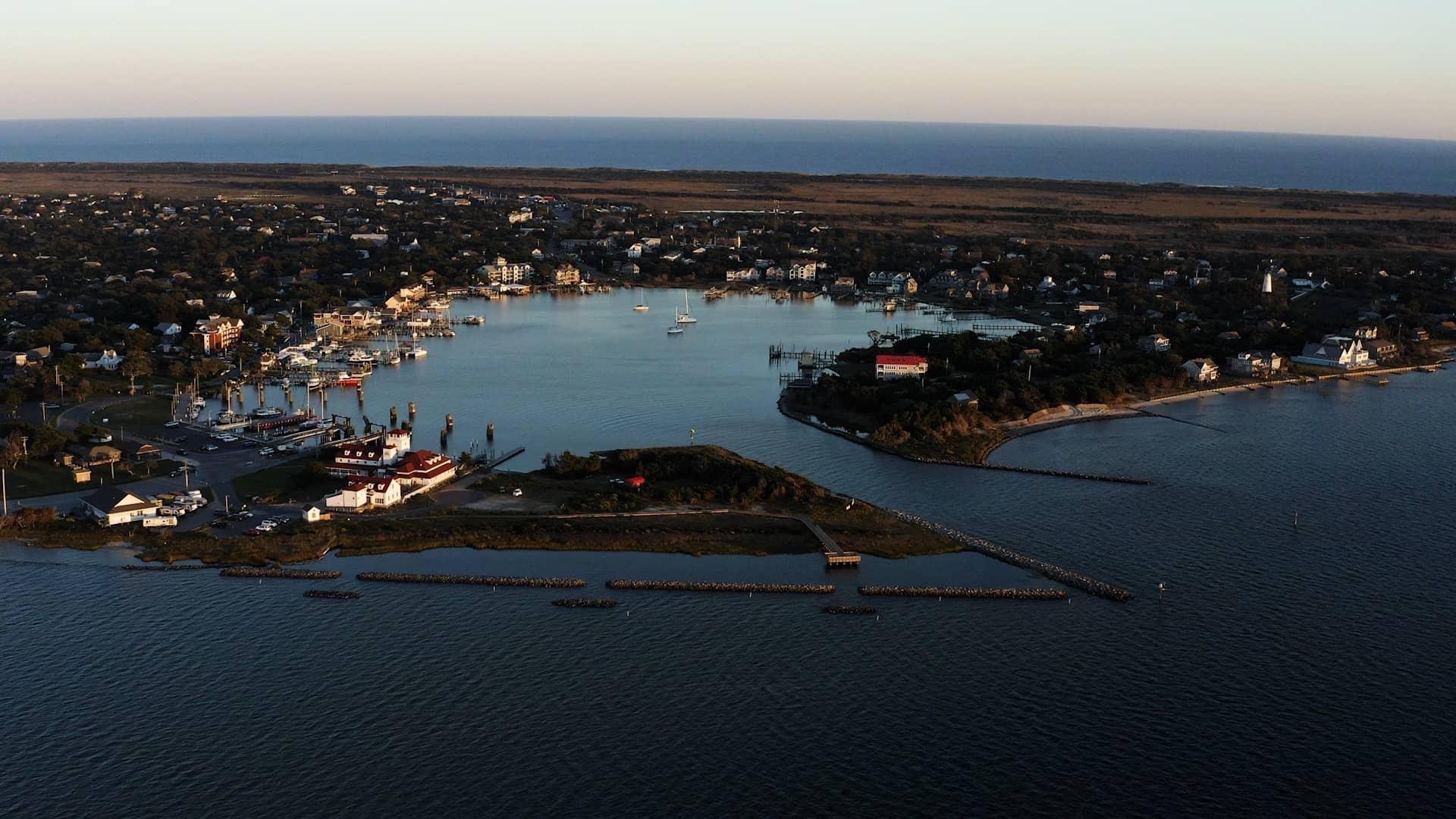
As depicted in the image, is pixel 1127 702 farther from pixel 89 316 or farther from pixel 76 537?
pixel 89 316

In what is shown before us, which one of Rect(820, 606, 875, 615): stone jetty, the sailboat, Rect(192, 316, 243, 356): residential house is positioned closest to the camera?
Rect(820, 606, 875, 615): stone jetty

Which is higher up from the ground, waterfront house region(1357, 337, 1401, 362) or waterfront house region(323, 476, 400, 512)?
waterfront house region(1357, 337, 1401, 362)

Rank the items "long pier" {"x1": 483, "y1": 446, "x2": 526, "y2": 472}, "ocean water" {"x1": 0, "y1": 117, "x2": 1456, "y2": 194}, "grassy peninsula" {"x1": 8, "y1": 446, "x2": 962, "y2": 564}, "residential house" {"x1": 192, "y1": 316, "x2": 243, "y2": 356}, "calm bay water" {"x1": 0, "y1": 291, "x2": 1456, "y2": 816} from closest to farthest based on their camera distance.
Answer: "calm bay water" {"x1": 0, "y1": 291, "x2": 1456, "y2": 816} → "grassy peninsula" {"x1": 8, "y1": 446, "x2": 962, "y2": 564} → "long pier" {"x1": 483, "y1": 446, "x2": 526, "y2": 472} → "residential house" {"x1": 192, "y1": 316, "x2": 243, "y2": 356} → "ocean water" {"x1": 0, "y1": 117, "x2": 1456, "y2": 194}

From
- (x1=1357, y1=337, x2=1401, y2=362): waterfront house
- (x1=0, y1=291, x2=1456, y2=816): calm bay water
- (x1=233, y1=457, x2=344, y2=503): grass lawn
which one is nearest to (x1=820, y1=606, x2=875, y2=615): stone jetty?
(x1=0, y1=291, x2=1456, y2=816): calm bay water

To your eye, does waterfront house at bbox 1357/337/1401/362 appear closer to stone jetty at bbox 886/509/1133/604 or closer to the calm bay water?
the calm bay water

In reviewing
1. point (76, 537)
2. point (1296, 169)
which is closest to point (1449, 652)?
point (76, 537)

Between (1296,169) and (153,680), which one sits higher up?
(1296,169)
